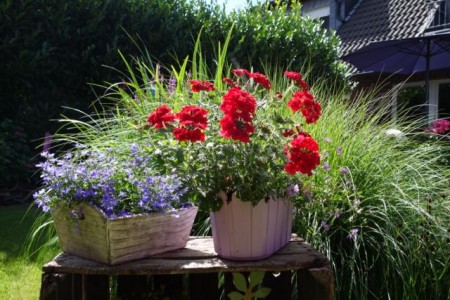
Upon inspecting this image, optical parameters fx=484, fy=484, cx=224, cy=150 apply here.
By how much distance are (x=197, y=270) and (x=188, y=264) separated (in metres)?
0.04

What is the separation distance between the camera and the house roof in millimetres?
10258

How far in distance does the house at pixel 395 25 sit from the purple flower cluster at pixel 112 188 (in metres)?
7.59

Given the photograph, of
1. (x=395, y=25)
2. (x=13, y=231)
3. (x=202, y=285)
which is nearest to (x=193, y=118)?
(x=202, y=285)

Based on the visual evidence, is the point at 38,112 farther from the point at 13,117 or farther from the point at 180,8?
the point at 180,8

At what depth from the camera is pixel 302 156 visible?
4.99ft

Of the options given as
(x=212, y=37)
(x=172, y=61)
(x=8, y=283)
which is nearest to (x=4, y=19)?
(x=172, y=61)

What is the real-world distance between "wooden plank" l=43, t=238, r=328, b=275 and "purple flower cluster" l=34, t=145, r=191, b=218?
6.3 inches

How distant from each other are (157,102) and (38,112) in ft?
8.89

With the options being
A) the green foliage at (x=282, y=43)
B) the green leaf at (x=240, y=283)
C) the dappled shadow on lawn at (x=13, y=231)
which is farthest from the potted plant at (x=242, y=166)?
the green foliage at (x=282, y=43)

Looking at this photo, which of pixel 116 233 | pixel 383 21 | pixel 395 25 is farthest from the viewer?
pixel 383 21

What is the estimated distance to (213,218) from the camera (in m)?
1.64

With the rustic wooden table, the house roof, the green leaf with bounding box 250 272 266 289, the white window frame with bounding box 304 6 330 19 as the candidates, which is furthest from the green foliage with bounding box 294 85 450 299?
the white window frame with bounding box 304 6 330 19

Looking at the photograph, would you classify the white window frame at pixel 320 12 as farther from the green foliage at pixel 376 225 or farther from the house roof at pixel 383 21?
the green foliage at pixel 376 225

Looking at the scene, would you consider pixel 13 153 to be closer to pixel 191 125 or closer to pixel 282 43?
pixel 282 43
